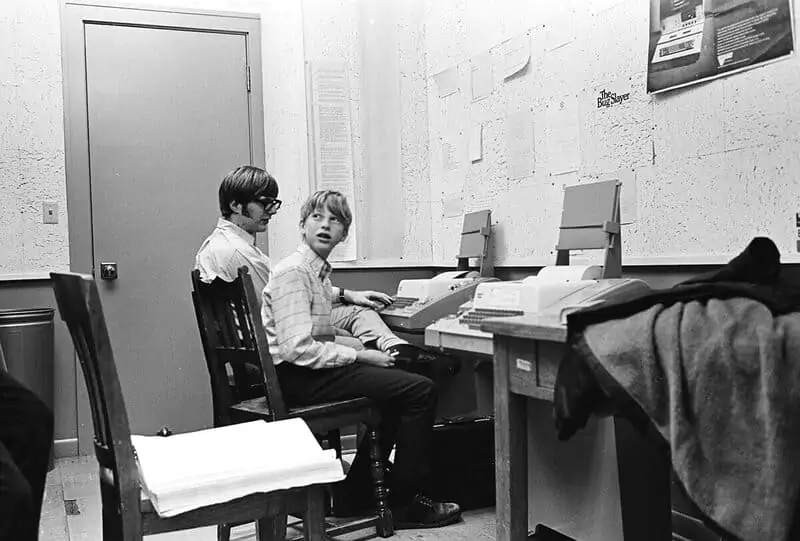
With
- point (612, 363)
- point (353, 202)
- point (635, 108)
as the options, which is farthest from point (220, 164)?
point (612, 363)

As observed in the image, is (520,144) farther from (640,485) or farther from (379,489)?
(640,485)

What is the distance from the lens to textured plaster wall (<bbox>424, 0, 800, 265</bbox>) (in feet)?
7.44

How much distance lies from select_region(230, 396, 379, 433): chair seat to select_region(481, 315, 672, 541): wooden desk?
79 centimetres

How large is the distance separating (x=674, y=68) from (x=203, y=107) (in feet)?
8.27

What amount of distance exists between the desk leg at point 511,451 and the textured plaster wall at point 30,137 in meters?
2.81

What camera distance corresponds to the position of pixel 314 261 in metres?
2.79

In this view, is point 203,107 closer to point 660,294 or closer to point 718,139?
point 718,139

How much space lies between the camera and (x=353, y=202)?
4254mm

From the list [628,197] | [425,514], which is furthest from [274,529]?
[628,197]

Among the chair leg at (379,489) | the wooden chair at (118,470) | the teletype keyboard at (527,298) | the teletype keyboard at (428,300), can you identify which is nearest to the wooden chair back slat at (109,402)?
the wooden chair at (118,470)

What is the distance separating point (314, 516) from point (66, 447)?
279 centimetres

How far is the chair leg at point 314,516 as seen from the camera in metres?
1.56

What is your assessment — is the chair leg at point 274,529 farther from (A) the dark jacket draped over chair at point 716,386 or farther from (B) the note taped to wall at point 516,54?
(B) the note taped to wall at point 516,54

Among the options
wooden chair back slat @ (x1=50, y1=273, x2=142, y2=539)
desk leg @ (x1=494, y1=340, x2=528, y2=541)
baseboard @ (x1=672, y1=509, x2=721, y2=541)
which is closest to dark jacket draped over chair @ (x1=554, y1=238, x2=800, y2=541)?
desk leg @ (x1=494, y1=340, x2=528, y2=541)
